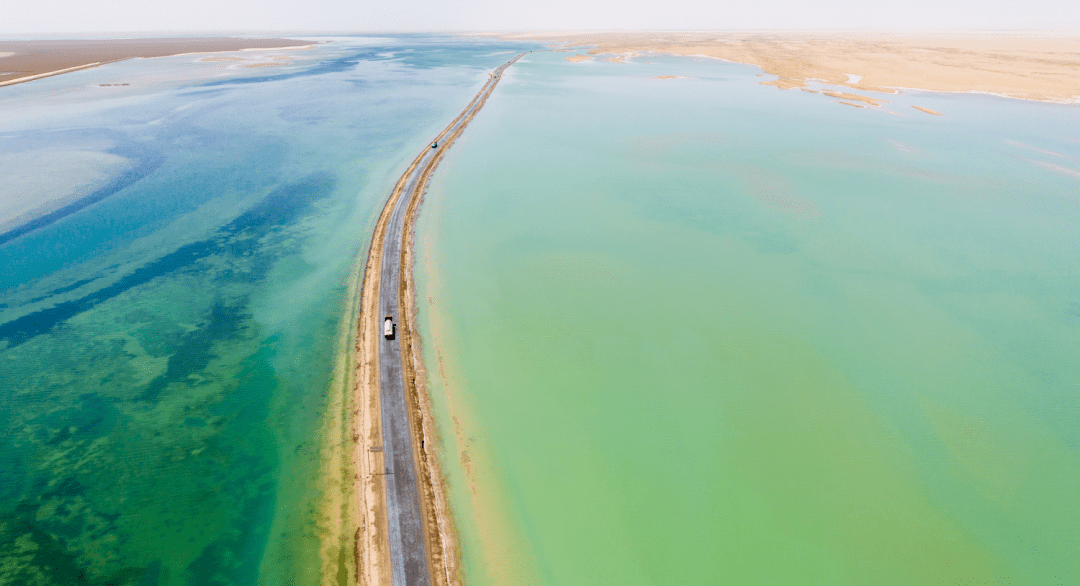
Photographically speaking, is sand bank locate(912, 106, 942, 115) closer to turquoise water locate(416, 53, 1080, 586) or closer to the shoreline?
turquoise water locate(416, 53, 1080, 586)

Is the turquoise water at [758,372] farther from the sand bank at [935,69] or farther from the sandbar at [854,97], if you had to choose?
the sand bank at [935,69]

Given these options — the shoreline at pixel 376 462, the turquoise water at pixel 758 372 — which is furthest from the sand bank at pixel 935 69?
→ the shoreline at pixel 376 462

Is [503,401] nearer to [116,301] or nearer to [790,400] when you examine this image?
[790,400]

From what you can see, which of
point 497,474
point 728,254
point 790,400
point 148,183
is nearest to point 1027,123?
point 728,254

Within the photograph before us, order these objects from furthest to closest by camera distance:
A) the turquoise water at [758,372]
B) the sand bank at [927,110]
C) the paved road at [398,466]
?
the sand bank at [927,110]
the turquoise water at [758,372]
the paved road at [398,466]

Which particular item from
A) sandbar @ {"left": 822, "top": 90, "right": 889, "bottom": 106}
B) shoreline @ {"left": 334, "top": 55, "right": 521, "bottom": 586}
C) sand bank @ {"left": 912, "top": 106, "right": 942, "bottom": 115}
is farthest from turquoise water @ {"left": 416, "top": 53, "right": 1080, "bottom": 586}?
sandbar @ {"left": 822, "top": 90, "right": 889, "bottom": 106}
